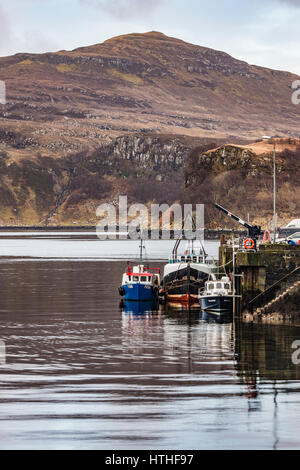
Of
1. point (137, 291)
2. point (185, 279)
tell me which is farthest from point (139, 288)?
point (185, 279)

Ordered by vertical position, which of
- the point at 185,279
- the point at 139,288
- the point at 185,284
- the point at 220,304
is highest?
the point at 185,279

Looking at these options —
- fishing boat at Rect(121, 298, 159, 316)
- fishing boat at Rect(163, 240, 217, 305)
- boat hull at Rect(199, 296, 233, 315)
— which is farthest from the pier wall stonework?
fishing boat at Rect(163, 240, 217, 305)

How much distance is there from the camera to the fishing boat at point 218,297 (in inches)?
2685

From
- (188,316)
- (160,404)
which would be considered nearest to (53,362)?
(160,404)

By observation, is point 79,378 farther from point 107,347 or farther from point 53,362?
point 107,347

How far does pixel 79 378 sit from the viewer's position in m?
38.6

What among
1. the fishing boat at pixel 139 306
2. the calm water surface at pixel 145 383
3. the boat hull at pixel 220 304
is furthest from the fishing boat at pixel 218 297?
the fishing boat at pixel 139 306

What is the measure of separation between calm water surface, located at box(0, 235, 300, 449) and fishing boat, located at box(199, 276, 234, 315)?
1.78 m

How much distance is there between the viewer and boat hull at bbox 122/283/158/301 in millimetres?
82625

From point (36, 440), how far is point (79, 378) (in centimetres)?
1130

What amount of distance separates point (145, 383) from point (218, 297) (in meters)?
31.4

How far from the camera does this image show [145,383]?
3734cm

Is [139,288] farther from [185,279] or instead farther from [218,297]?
[218,297]

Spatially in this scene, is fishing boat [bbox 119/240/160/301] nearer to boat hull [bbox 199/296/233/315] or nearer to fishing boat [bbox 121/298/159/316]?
fishing boat [bbox 121/298/159/316]
